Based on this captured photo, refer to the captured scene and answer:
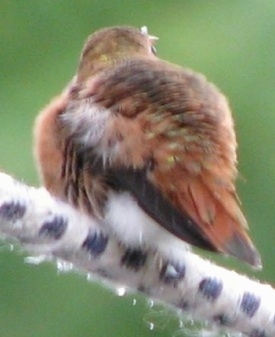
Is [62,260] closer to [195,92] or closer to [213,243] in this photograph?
[213,243]

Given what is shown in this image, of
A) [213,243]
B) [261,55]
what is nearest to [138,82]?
[213,243]

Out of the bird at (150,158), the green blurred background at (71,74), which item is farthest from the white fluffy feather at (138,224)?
the green blurred background at (71,74)

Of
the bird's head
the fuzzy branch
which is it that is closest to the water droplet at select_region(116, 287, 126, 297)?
the fuzzy branch

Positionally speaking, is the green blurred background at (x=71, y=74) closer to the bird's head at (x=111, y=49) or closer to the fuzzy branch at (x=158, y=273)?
the bird's head at (x=111, y=49)

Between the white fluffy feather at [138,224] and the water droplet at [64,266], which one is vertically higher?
the white fluffy feather at [138,224]

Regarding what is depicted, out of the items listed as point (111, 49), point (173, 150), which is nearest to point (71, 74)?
point (111, 49)
